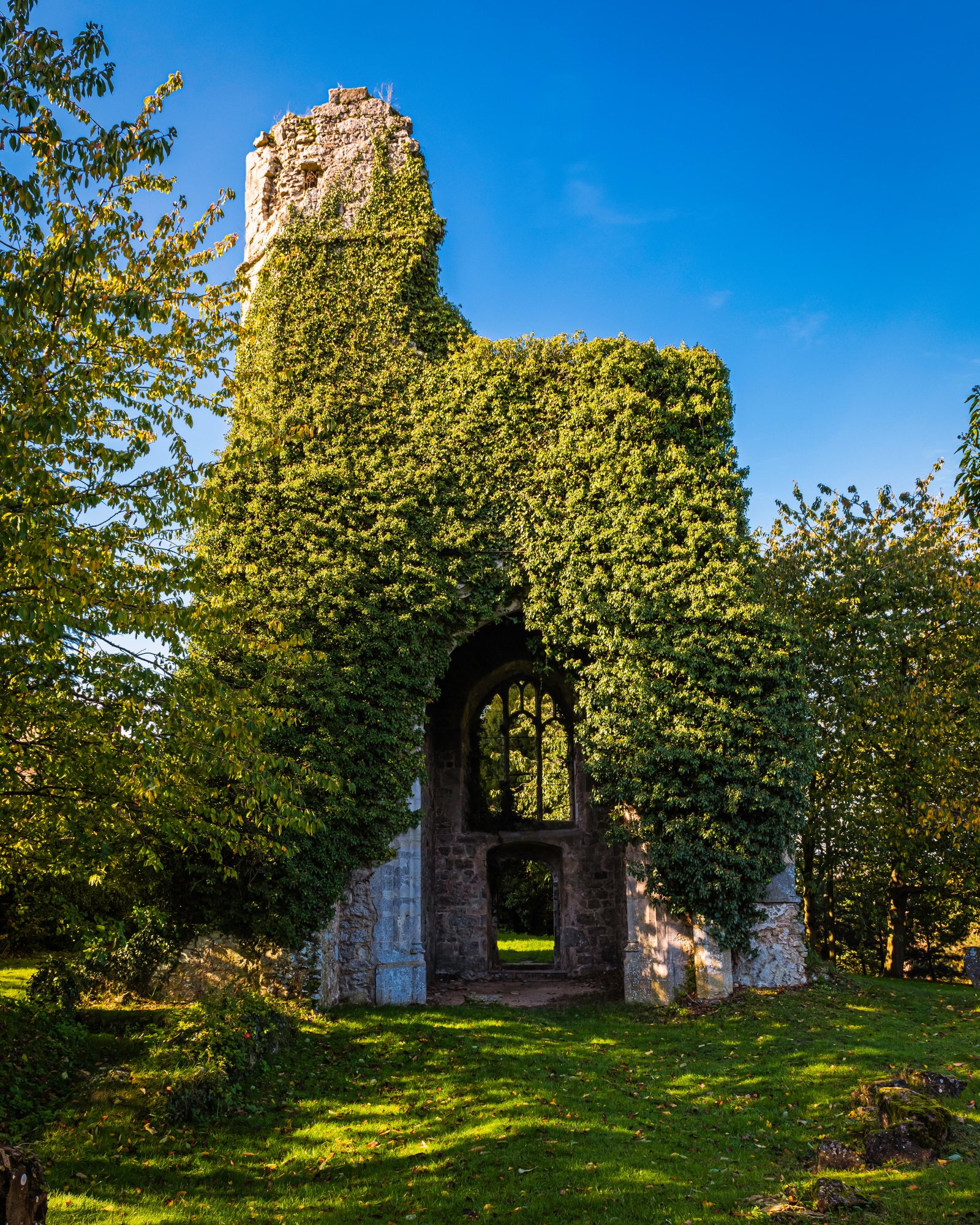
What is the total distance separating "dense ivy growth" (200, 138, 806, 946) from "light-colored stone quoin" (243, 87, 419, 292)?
0.44 metres

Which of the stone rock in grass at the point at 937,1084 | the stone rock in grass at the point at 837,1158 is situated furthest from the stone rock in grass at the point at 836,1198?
the stone rock in grass at the point at 937,1084

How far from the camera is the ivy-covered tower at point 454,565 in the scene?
1167cm

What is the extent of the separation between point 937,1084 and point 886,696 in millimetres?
10691

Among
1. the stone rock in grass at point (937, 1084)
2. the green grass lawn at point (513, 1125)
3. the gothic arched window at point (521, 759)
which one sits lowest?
the green grass lawn at point (513, 1125)

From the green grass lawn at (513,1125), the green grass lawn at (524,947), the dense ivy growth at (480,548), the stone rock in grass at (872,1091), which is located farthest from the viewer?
the green grass lawn at (524,947)

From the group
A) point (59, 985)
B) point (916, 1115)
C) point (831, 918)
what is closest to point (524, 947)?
point (831, 918)

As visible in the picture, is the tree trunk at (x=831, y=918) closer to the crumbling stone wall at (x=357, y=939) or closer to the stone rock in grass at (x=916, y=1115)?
the crumbling stone wall at (x=357, y=939)

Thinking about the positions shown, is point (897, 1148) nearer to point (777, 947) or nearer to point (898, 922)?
point (777, 947)

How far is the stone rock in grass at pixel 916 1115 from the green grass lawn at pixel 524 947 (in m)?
11.6

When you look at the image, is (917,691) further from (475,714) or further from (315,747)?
(315,747)

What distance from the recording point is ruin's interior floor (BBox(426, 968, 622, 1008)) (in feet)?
43.4

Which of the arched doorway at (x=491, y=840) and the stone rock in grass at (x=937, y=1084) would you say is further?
the arched doorway at (x=491, y=840)

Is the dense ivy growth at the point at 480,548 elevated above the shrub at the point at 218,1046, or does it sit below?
above

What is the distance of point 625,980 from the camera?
12.4 metres
